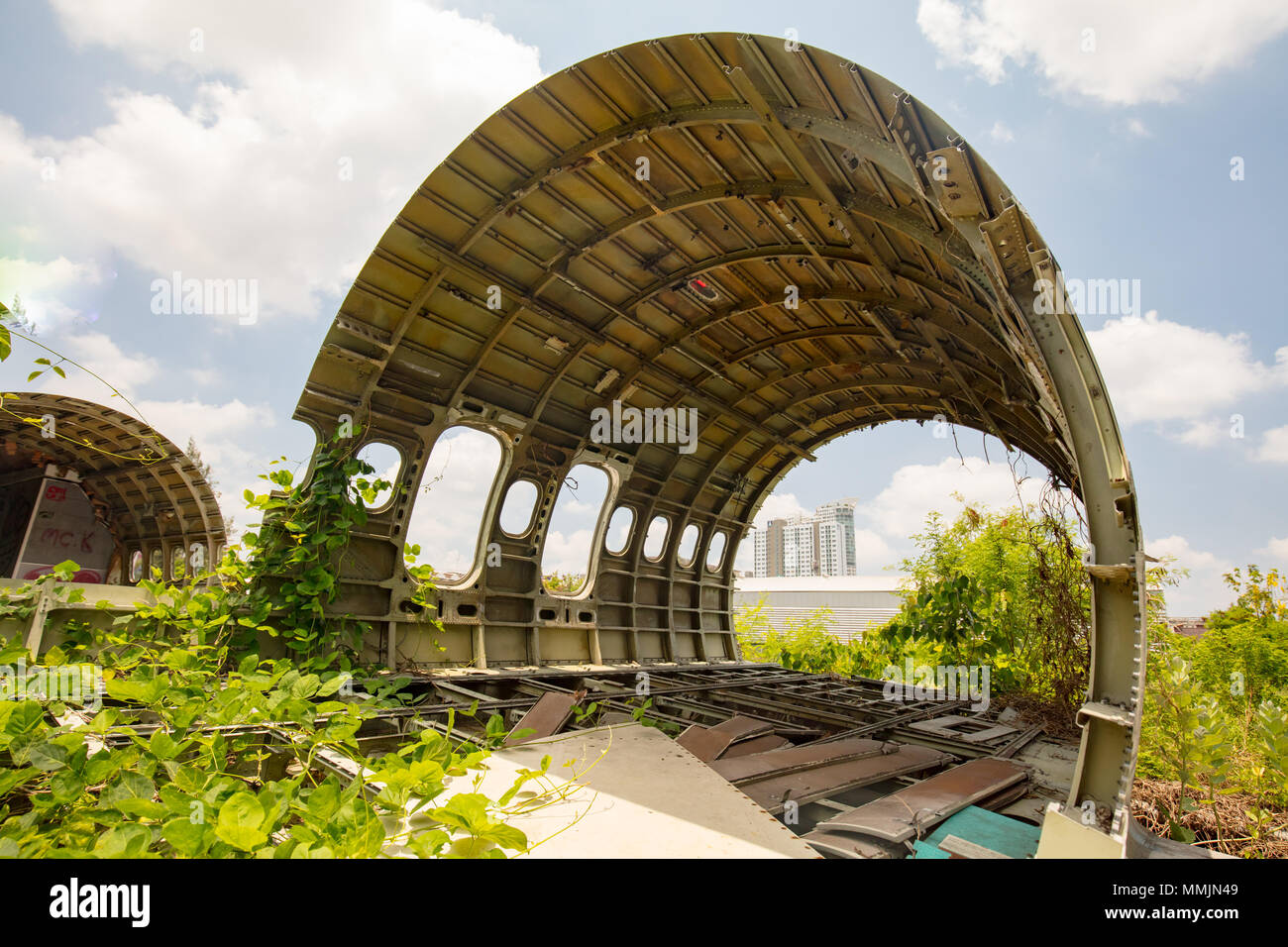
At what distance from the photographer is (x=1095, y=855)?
3057mm

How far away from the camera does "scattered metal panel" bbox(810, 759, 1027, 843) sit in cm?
394

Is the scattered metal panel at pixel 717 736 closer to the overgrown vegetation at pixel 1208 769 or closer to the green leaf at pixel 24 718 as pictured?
the overgrown vegetation at pixel 1208 769

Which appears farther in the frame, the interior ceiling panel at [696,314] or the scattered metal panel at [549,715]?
the scattered metal panel at [549,715]

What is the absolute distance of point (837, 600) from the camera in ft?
131

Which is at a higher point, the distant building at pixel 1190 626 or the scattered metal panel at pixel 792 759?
the scattered metal panel at pixel 792 759

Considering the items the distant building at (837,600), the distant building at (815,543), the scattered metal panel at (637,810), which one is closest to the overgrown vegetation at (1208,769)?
the scattered metal panel at (637,810)

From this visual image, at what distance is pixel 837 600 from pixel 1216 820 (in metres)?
37.7

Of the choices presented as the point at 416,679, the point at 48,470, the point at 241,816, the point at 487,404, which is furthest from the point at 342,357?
the point at 48,470

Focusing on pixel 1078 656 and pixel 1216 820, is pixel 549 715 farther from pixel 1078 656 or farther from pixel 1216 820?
pixel 1078 656

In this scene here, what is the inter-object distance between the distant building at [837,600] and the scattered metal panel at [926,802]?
29.6 m

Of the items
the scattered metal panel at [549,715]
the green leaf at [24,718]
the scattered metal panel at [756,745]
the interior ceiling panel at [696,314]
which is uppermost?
the interior ceiling panel at [696,314]

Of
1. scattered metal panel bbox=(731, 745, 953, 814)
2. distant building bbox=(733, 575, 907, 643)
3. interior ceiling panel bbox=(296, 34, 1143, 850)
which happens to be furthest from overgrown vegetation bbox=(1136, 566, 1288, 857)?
distant building bbox=(733, 575, 907, 643)

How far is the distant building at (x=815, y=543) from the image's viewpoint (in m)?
86.7

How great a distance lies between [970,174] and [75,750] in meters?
5.92
